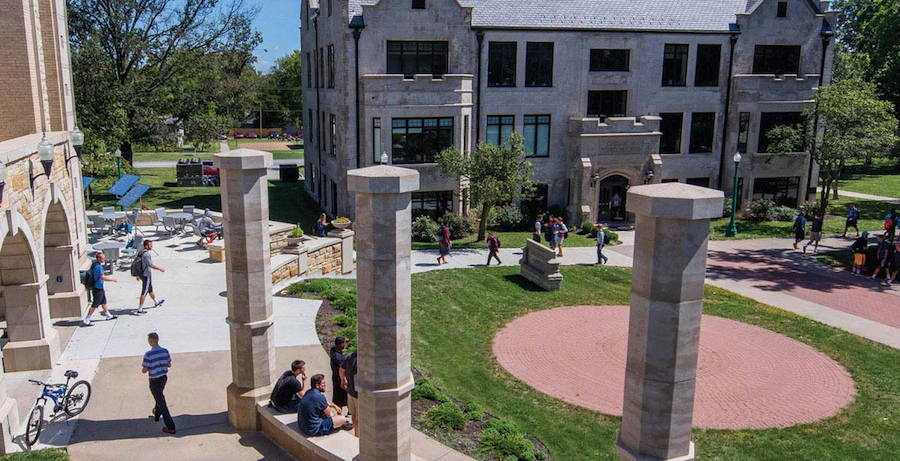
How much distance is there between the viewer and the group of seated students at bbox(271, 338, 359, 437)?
9961 millimetres

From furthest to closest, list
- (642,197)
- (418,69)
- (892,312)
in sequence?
(418,69)
(892,312)
(642,197)

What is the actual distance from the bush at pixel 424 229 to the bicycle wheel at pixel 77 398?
1850cm

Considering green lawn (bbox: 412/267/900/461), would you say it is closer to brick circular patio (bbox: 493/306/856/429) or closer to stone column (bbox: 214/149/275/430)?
brick circular patio (bbox: 493/306/856/429)

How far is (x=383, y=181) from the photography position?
8.12m

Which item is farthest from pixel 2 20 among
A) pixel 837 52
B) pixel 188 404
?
pixel 837 52

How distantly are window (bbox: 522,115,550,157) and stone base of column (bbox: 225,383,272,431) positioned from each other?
79.7 ft

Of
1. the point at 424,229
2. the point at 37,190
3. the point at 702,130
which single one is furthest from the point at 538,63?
the point at 37,190

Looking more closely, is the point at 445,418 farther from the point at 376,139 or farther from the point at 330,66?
the point at 330,66

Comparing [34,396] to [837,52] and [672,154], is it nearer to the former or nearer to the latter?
[672,154]

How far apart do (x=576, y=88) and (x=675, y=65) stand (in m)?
5.51

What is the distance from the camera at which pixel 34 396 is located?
12102 mm

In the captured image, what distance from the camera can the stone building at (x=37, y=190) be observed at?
41.8 ft

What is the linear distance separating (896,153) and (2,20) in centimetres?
5145

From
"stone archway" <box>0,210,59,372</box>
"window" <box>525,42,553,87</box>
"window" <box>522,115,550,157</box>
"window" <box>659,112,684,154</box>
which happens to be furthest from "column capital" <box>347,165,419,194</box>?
"window" <box>659,112,684,154</box>
